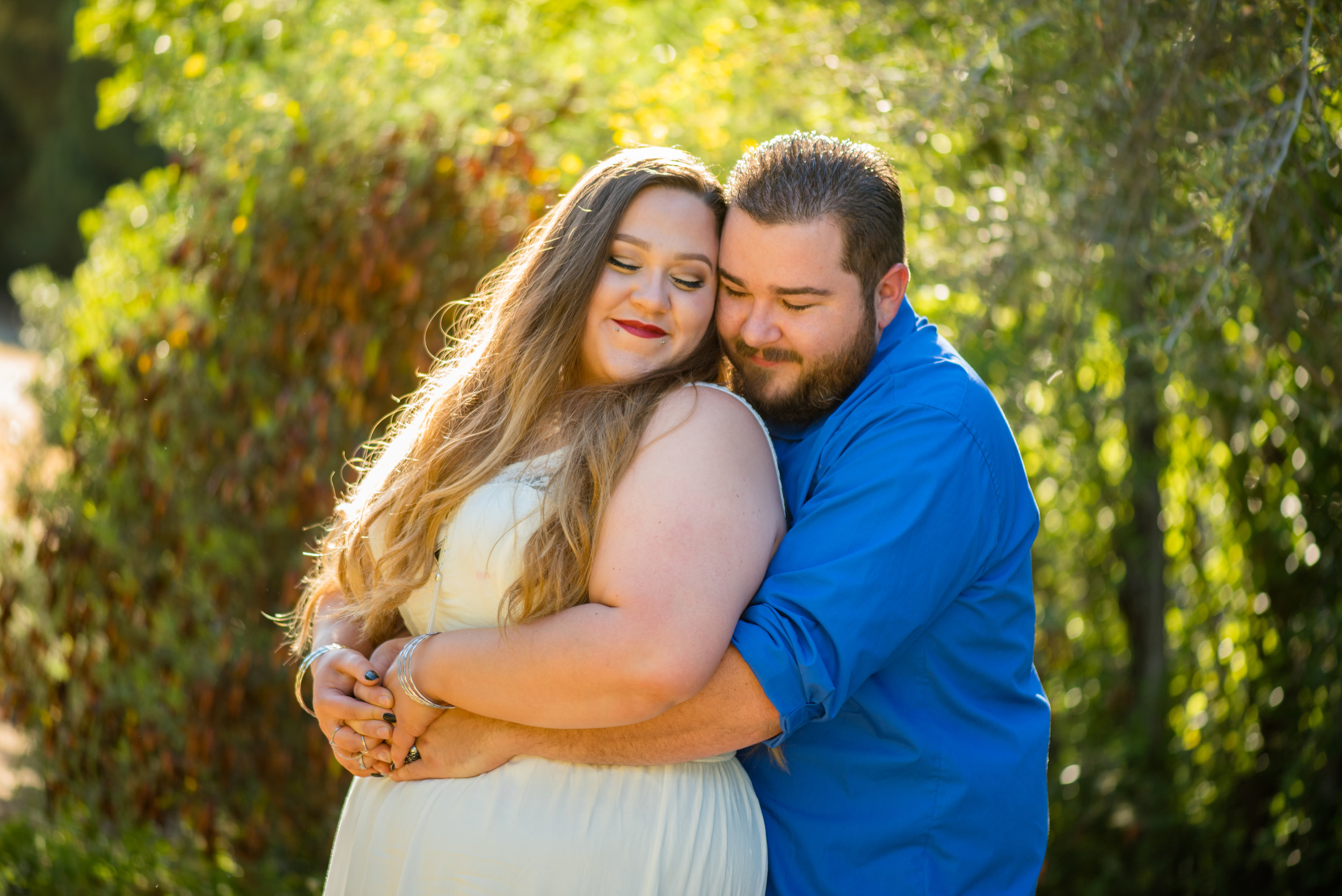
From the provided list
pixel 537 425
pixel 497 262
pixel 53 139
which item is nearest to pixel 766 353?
pixel 537 425

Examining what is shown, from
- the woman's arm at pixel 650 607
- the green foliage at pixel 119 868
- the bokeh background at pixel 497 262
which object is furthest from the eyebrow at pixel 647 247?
the green foliage at pixel 119 868

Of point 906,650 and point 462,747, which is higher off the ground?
point 906,650

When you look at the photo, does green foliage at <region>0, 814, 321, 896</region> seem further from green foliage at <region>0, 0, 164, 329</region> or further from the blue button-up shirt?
green foliage at <region>0, 0, 164, 329</region>

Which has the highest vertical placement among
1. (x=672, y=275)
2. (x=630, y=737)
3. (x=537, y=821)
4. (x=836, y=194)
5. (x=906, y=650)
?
Result: (x=836, y=194)

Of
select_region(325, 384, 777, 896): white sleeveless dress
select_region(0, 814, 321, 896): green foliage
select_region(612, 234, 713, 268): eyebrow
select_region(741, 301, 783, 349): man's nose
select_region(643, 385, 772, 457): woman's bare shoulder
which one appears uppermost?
select_region(612, 234, 713, 268): eyebrow

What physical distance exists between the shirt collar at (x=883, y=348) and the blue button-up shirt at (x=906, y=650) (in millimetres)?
10

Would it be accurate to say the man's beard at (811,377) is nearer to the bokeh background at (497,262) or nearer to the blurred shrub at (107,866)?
the bokeh background at (497,262)

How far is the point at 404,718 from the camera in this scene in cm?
204

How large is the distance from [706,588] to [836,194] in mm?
827

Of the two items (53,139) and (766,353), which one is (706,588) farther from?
(53,139)

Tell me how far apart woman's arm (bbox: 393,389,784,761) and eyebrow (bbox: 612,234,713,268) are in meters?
0.38

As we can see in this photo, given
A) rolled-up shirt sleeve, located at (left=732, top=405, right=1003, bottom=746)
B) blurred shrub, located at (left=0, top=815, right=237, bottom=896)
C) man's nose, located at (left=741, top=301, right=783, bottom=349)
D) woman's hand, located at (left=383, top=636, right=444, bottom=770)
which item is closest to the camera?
rolled-up shirt sleeve, located at (left=732, top=405, right=1003, bottom=746)

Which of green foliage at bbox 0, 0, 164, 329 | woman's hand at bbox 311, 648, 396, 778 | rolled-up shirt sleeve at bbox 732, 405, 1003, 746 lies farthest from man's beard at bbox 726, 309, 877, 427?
green foliage at bbox 0, 0, 164, 329

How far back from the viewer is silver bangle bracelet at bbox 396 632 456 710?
6.59 ft
